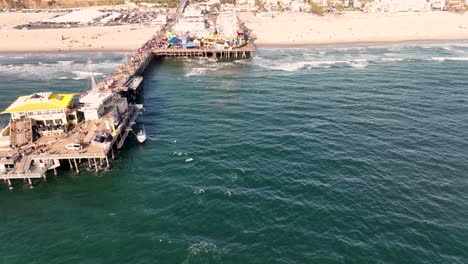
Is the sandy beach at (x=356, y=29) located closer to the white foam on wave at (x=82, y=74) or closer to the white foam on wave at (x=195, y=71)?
the white foam on wave at (x=195, y=71)

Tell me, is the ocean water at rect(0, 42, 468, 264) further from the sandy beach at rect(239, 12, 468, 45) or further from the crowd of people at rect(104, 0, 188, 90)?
the sandy beach at rect(239, 12, 468, 45)

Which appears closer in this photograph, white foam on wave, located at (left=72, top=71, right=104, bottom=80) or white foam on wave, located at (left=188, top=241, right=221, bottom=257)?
white foam on wave, located at (left=188, top=241, right=221, bottom=257)

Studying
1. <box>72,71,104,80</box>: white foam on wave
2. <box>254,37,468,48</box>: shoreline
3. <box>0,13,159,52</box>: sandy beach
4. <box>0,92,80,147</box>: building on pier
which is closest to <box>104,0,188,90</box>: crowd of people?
<box>0,13,159,52</box>: sandy beach

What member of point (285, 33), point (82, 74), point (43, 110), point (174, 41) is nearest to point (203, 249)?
point (43, 110)

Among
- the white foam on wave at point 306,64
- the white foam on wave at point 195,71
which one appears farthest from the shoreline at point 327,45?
the white foam on wave at point 195,71

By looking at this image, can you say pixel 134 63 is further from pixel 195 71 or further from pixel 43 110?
pixel 43 110

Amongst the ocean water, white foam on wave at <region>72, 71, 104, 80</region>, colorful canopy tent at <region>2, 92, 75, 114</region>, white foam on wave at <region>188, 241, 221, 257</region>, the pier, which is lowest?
white foam on wave at <region>188, 241, 221, 257</region>
